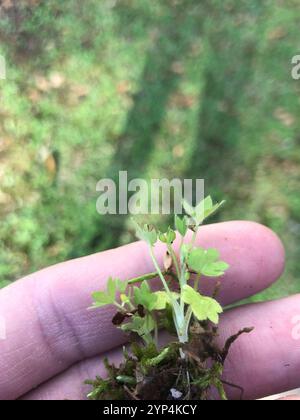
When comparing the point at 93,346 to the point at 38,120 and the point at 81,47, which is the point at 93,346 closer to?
the point at 38,120

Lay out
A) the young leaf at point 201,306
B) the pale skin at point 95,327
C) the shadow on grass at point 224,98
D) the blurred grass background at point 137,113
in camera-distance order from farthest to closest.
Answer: the shadow on grass at point 224,98
the blurred grass background at point 137,113
the pale skin at point 95,327
the young leaf at point 201,306

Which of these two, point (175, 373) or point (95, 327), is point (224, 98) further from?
point (175, 373)

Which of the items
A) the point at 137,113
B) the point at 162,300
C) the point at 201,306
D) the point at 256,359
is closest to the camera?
the point at 201,306

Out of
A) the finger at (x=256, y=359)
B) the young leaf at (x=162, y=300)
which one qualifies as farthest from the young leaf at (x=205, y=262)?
the finger at (x=256, y=359)

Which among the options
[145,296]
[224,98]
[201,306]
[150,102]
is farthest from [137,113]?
[201,306]

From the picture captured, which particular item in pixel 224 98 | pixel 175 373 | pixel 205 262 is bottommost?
pixel 175 373

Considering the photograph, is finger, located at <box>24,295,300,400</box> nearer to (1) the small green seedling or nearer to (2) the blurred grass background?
(1) the small green seedling

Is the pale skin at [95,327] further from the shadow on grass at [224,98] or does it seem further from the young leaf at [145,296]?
the shadow on grass at [224,98]
